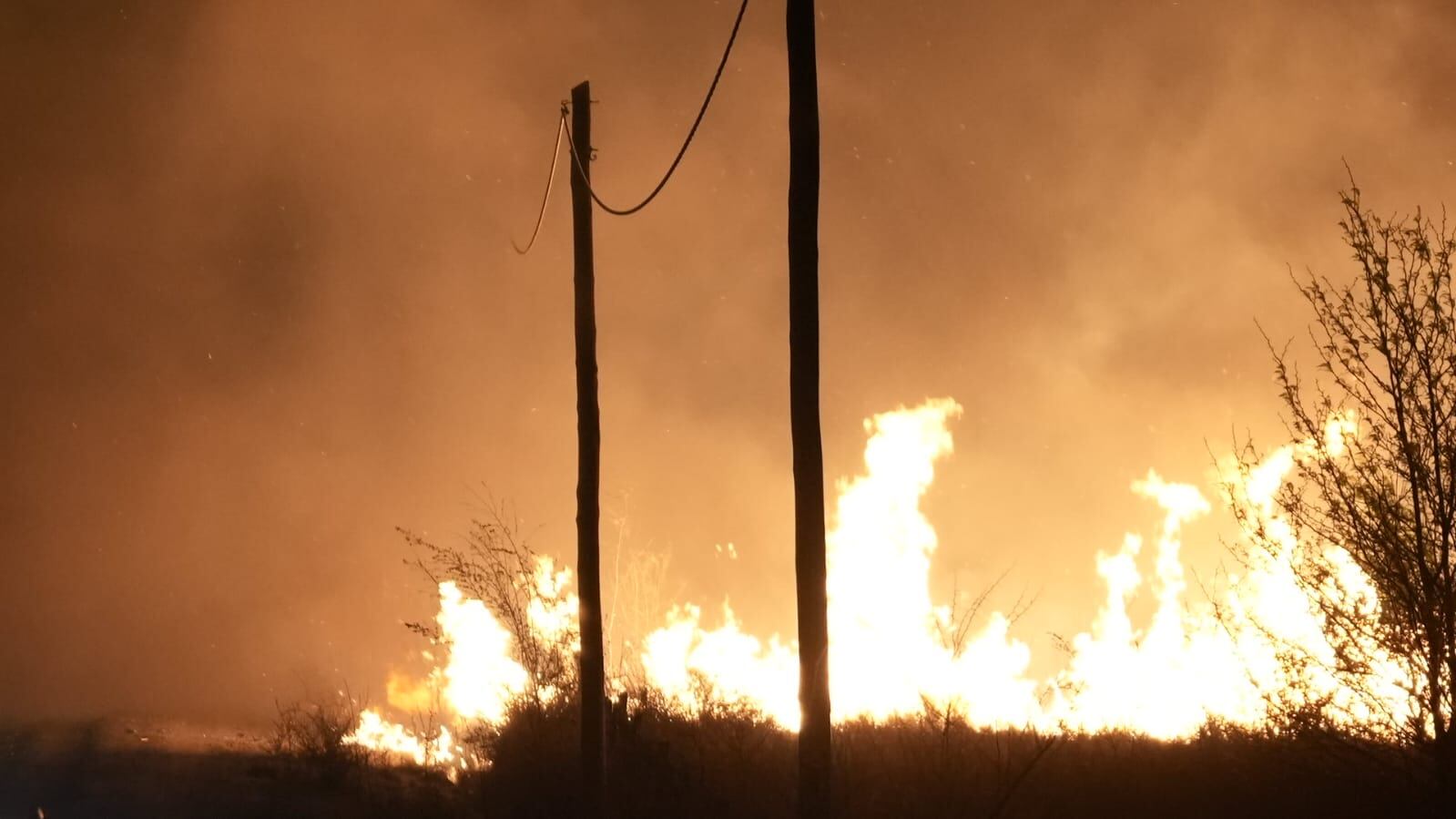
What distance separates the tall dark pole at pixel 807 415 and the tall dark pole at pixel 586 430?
175 inches

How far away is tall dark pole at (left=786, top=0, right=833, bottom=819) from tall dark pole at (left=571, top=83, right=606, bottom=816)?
14.6ft

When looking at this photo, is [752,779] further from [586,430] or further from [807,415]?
[807,415]

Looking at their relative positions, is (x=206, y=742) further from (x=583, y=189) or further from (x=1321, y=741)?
(x=1321, y=741)

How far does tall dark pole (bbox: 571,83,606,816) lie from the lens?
1210cm

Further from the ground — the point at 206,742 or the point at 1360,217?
the point at 1360,217

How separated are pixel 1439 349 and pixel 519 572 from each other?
10.6 m

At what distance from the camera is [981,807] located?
34.5 ft

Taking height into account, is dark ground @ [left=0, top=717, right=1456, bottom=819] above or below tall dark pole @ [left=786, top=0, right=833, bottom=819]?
below

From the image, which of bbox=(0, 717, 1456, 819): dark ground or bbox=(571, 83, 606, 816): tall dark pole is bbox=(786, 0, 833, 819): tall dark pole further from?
bbox=(571, 83, 606, 816): tall dark pole

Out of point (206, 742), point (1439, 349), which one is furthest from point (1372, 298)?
point (206, 742)

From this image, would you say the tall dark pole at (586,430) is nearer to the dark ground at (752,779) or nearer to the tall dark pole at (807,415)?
the dark ground at (752,779)

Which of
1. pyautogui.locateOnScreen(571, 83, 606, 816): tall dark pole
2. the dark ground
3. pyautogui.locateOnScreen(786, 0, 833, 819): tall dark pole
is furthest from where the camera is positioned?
pyautogui.locateOnScreen(571, 83, 606, 816): tall dark pole

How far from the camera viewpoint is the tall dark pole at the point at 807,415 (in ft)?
26.5

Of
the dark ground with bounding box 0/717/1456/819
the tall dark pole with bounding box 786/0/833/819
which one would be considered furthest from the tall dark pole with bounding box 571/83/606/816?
the tall dark pole with bounding box 786/0/833/819
